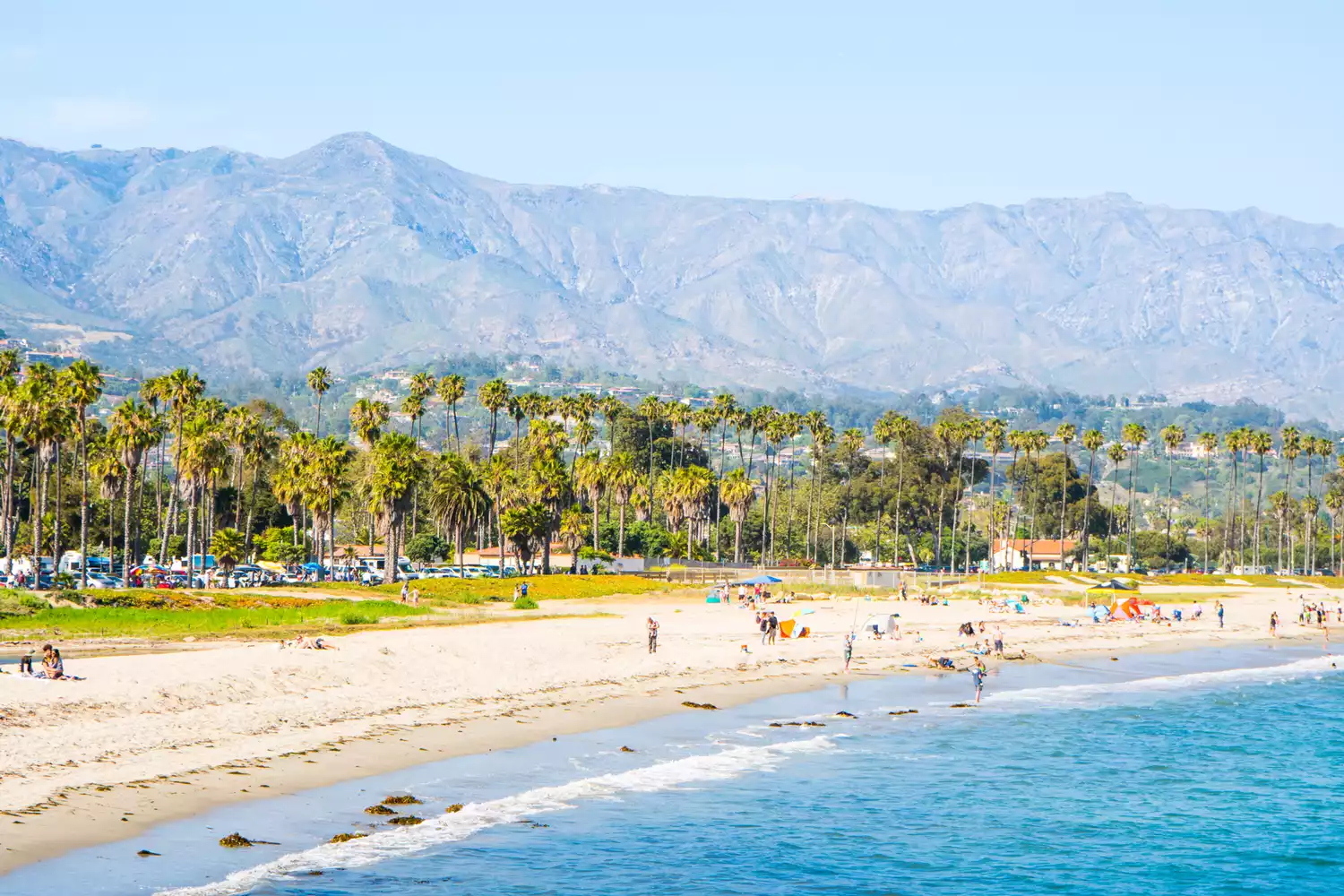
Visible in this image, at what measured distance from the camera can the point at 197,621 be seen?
63.6 meters

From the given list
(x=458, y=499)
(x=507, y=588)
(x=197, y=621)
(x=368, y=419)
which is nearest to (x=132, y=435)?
(x=458, y=499)

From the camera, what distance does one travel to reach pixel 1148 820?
3591 centimetres

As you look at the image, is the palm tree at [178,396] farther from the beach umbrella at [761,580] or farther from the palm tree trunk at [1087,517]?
the palm tree trunk at [1087,517]

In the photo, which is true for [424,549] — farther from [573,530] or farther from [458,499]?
[458,499]

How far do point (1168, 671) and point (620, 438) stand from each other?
131600 mm

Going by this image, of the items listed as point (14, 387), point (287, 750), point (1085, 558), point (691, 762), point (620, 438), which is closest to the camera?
point (287, 750)

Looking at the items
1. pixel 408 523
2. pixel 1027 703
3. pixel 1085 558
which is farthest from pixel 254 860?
pixel 1085 558

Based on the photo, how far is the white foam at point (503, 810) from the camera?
25531 millimetres

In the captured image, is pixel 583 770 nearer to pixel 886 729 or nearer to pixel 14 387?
pixel 886 729

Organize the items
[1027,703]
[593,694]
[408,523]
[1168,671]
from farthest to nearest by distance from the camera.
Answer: [408,523]
[1168,671]
[1027,703]
[593,694]

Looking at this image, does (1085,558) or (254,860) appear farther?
(1085,558)

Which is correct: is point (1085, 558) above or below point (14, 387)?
below

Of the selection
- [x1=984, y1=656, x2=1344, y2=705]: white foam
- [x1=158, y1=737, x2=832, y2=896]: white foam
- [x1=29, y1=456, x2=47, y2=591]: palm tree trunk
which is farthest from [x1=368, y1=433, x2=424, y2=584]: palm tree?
[x1=158, y1=737, x2=832, y2=896]: white foam

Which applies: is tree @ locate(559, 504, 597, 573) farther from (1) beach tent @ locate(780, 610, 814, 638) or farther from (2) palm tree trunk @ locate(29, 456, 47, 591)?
(1) beach tent @ locate(780, 610, 814, 638)
